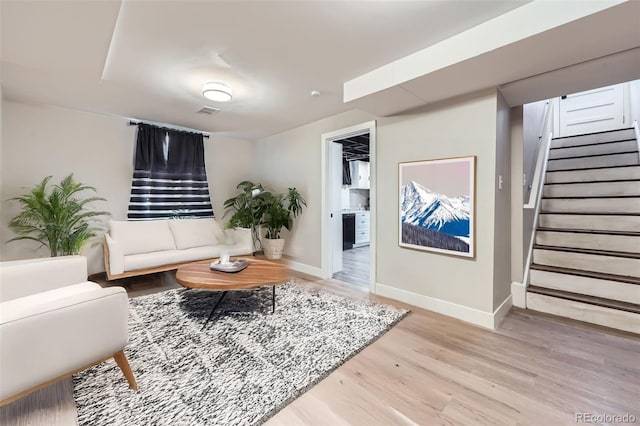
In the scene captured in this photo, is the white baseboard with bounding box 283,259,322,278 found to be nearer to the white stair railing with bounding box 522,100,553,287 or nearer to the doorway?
the doorway

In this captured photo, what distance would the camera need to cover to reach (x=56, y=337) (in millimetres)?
1278

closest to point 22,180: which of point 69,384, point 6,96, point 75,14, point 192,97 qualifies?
point 6,96

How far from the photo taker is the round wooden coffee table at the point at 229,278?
2.33 metres

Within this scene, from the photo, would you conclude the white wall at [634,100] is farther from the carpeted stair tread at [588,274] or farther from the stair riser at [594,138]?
the carpeted stair tread at [588,274]

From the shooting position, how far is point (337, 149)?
4.11 metres

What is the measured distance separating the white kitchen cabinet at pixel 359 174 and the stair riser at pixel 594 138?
400 centimetres

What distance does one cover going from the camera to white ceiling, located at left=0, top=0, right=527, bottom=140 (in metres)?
1.73

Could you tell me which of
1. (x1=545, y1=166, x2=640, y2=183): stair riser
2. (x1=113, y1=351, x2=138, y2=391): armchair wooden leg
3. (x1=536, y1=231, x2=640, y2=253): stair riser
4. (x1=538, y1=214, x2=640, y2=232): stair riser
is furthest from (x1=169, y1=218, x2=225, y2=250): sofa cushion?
(x1=545, y1=166, x2=640, y2=183): stair riser

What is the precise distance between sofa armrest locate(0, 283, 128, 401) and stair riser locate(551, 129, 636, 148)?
6.31 meters

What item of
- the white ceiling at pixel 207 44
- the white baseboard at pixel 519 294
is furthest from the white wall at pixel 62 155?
the white baseboard at pixel 519 294

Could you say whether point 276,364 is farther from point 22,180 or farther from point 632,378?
point 22,180

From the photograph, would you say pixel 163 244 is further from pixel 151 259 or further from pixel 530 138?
pixel 530 138

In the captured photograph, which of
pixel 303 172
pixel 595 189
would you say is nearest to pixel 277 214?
pixel 303 172

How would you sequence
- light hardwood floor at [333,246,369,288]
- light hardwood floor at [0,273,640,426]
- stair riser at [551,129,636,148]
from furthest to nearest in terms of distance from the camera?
stair riser at [551,129,636,148] < light hardwood floor at [333,246,369,288] < light hardwood floor at [0,273,640,426]
